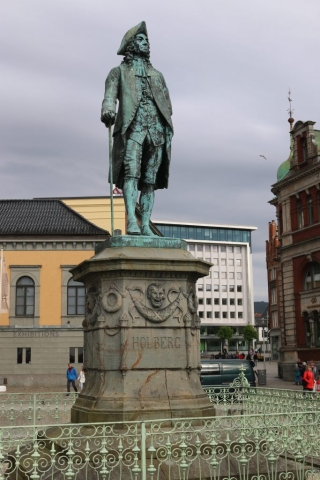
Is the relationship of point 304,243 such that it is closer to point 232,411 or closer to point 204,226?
point 232,411

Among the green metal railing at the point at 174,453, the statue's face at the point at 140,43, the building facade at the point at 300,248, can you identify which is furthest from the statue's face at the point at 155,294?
the building facade at the point at 300,248

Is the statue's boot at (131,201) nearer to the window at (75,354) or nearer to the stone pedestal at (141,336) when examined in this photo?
the stone pedestal at (141,336)

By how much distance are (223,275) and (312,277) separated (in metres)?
86.0

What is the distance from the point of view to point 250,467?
773 cm

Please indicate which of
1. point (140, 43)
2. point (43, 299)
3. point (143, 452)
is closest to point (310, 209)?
point (43, 299)

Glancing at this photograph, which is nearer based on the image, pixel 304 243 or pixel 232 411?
pixel 232 411

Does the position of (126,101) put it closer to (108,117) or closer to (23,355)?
(108,117)

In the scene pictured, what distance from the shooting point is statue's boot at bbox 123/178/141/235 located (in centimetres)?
946

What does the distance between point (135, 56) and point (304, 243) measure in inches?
1251

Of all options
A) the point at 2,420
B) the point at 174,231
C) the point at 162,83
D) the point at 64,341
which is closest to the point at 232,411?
the point at 162,83

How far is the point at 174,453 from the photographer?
24.6 ft

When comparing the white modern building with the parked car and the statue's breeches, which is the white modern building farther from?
the statue's breeches

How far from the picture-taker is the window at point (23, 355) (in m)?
38.4

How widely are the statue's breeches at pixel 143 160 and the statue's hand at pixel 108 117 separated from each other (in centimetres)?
42
